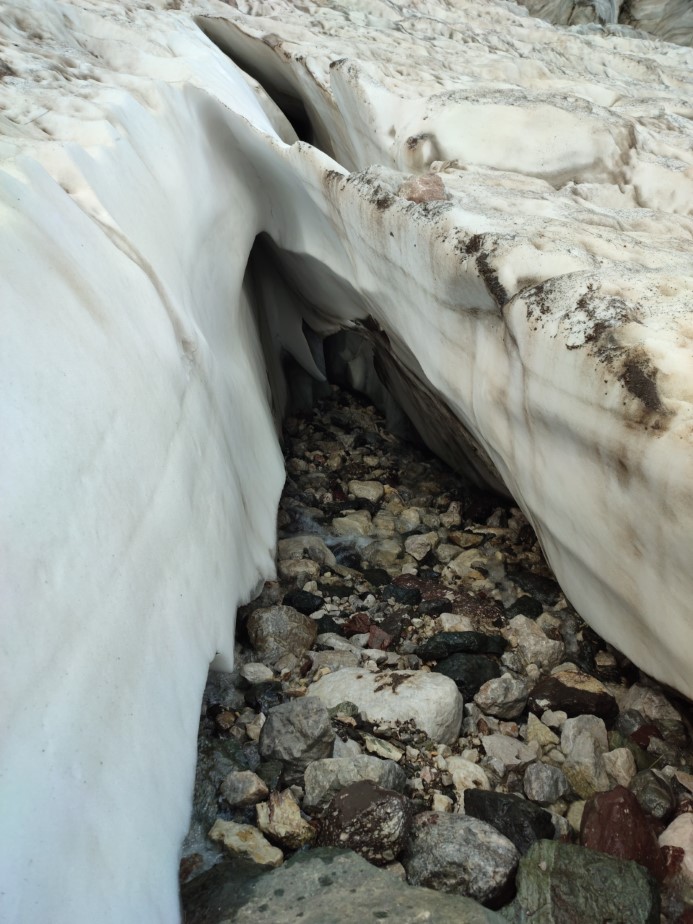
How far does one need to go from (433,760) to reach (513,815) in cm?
29

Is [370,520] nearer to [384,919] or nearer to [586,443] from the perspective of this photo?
[586,443]

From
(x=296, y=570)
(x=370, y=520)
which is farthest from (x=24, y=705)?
(x=370, y=520)

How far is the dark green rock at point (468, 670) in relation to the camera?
7.79 feet

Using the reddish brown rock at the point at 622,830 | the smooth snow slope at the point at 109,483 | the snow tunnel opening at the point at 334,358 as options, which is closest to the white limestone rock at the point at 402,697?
the smooth snow slope at the point at 109,483

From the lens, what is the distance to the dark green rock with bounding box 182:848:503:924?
1535mm

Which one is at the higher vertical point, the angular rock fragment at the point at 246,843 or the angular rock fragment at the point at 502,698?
the angular rock fragment at the point at 246,843

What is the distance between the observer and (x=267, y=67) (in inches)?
186

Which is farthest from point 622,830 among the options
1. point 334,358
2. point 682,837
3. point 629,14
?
point 629,14

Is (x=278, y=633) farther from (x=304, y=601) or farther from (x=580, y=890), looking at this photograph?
(x=580, y=890)

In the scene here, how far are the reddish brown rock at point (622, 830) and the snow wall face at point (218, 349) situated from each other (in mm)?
321

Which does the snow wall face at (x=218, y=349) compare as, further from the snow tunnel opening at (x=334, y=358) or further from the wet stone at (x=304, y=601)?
the wet stone at (x=304, y=601)

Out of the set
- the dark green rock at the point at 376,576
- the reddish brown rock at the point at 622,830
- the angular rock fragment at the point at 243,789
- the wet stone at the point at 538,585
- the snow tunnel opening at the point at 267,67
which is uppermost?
the snow tunnel opening at the point at 267,67

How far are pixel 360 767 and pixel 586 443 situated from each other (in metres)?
0.99

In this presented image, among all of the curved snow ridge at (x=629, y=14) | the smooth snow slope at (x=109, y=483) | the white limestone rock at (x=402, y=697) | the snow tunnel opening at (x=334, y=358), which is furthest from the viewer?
the curved snow ridge at (x=629, y=14)
